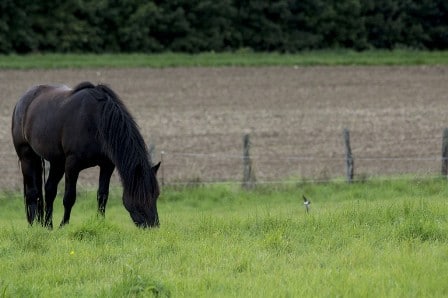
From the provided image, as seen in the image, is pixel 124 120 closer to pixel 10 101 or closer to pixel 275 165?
pixel 275 165

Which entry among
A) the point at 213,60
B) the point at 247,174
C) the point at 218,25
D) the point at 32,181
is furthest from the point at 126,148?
the point at 218,25

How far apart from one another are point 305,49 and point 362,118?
25600mm

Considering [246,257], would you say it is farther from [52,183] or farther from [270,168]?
[270,168]

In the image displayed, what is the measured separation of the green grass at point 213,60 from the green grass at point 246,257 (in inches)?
1190

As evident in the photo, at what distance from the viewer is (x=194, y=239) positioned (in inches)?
368

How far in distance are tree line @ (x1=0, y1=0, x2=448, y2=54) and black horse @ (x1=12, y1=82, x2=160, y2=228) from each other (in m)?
32.8

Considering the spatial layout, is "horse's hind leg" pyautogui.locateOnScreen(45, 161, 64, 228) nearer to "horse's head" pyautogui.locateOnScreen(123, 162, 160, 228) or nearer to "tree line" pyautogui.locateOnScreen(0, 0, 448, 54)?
"horse's head" pyautogui.locateOnScreen(123, 162, 160, 228)

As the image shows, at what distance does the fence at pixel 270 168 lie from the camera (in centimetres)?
1791

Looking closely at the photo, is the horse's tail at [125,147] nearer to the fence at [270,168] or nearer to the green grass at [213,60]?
the fence at [270,168]

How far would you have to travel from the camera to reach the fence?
17906 millimetres

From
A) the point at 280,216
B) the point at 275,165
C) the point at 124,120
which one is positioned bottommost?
the point at 275,165

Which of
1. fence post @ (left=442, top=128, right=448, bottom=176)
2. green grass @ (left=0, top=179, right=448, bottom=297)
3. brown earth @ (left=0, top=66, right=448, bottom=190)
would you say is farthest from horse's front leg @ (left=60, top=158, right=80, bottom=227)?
fence post @ (left=442, top=128, right=448, bottom=176)

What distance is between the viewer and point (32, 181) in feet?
44.0

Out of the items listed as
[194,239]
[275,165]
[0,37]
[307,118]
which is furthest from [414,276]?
[0,37]
